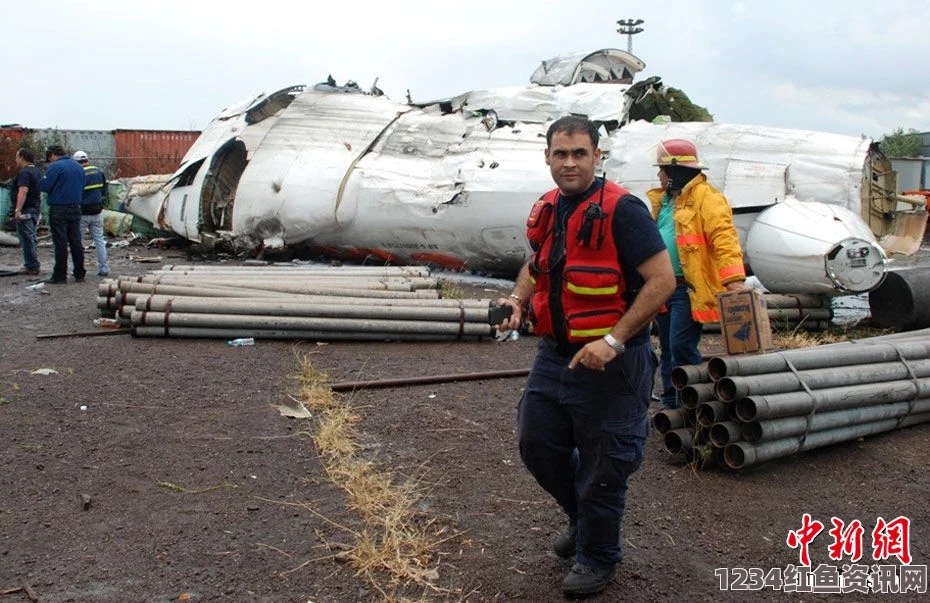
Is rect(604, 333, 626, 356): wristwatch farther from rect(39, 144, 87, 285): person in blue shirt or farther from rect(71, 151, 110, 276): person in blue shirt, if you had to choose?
rect(71, 151, 110, 276): person in blue shirt

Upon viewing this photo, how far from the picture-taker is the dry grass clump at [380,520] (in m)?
3.46

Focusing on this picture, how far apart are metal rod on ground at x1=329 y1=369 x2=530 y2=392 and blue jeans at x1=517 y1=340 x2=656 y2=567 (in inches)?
123

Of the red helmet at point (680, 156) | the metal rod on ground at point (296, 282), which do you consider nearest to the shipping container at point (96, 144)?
the metal rod on ground at point (296, 282)

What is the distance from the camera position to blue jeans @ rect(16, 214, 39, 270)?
11.6 m

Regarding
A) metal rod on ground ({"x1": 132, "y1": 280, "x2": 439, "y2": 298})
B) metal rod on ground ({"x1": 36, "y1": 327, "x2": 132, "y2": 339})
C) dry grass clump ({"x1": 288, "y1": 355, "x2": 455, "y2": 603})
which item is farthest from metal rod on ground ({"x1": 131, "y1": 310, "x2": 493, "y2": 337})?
dry grass clump ({"x1": 288, "y1": 355, "x2": 455, "y2": 603})

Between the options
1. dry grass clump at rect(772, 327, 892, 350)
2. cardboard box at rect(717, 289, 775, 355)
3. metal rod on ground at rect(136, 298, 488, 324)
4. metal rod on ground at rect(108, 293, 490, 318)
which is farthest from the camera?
metal rod on ground at rect(108, 293, 490, 318)

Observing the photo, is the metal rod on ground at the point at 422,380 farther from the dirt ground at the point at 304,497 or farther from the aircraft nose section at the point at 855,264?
the aircraft nose section at the point at 855,264

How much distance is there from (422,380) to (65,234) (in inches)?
256

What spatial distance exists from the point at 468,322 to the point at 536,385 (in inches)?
189

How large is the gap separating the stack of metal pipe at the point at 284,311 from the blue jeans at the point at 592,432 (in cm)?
436

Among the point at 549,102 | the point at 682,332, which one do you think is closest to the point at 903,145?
the point at 549,102

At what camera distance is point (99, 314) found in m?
8.97

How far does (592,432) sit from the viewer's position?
3.21 meters

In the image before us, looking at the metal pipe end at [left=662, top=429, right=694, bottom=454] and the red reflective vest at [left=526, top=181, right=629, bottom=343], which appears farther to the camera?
the metal pipe end at [left=662, top=429, right=694, bottom=454]
